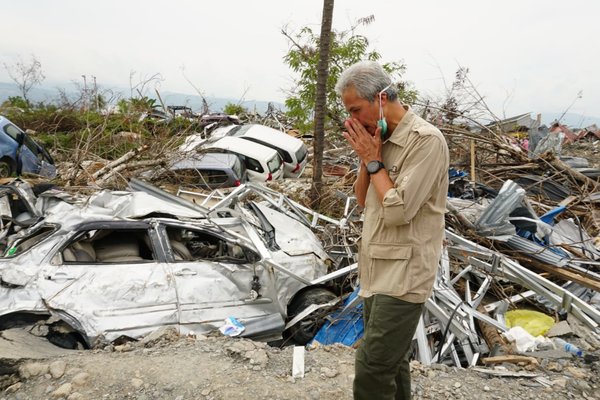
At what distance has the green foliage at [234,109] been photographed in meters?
19.0

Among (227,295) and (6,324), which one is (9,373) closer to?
(6,324)

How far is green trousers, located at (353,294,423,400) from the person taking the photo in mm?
1795

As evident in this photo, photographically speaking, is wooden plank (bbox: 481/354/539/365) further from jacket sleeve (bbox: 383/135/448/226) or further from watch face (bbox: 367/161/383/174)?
watch face (bbox: 367/161/383/174)

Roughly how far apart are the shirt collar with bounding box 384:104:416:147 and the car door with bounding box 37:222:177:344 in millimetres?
2609

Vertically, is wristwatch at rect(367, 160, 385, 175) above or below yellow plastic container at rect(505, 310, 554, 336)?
above

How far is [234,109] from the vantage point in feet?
63.5

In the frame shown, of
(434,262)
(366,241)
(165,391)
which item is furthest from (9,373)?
(434,262)

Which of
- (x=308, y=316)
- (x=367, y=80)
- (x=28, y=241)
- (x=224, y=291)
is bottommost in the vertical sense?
(x=308, y=316)

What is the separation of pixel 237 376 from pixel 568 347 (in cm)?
275

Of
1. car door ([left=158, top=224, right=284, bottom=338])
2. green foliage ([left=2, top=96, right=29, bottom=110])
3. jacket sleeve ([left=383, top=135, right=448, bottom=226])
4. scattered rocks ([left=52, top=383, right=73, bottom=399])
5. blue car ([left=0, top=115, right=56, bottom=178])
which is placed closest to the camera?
jacket sleeve ([left=383, top=135, right=448, bottom=226])

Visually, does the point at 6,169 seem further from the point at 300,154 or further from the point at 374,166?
the point at 374,166

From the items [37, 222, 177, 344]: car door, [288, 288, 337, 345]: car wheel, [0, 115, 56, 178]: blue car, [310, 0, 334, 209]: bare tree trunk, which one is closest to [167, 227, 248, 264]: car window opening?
[37, 222, 177, 344]: car door

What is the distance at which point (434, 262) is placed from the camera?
1814mm

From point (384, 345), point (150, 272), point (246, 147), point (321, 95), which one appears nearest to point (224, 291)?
point (150, 272)
